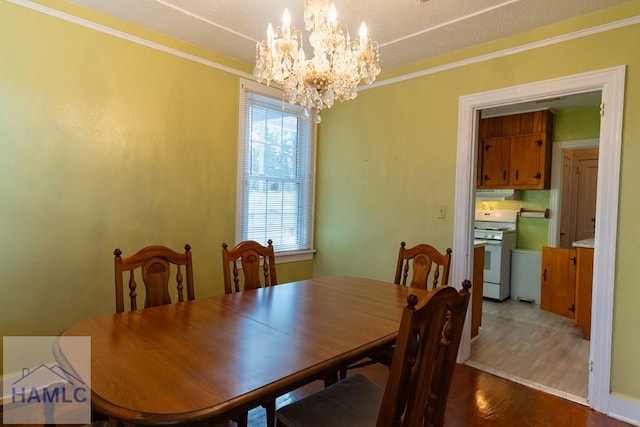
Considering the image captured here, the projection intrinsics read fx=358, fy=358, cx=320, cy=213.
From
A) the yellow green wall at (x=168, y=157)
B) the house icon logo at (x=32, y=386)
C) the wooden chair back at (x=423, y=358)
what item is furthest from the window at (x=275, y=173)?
the wooden chair back at (x=423, y=358)

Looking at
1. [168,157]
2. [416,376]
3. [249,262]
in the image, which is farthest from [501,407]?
[168,157]

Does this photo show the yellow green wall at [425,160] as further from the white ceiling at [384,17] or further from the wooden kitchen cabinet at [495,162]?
the wooden kitchen cabinet at [495,162]

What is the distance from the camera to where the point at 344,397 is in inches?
59.3

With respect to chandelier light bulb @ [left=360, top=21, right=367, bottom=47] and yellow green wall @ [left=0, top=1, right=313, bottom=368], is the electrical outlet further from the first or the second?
yellow green wall @ [left=0, top=1, right=313, bottom=368]

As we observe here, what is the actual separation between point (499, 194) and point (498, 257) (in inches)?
38.5

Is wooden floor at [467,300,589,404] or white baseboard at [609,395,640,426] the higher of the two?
white baseboard at [609,395,640,426]

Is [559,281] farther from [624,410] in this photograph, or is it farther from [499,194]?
[624,410]

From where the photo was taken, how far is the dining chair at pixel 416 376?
99 centimetres

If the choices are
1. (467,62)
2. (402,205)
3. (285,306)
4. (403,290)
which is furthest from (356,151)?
(285,306)

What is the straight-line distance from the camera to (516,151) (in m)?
4.75

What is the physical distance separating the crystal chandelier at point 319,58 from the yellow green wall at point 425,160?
4.47ft

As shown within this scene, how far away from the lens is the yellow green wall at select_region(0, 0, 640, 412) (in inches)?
85.6

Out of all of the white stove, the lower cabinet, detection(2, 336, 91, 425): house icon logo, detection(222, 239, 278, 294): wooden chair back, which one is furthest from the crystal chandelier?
the white stove

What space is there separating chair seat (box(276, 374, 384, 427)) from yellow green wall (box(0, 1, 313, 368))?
6.05 ft
